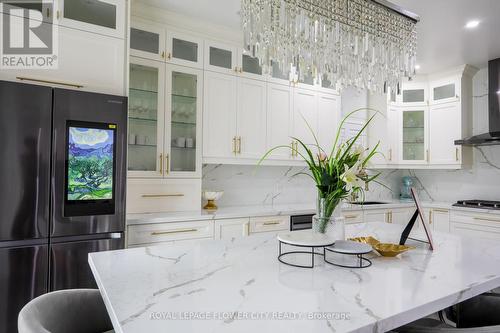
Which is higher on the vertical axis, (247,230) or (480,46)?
(480,46)

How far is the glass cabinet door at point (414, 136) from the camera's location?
13.9ft

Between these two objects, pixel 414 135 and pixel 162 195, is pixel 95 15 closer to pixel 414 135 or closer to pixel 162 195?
pixel 162 195

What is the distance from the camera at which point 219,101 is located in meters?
3.05

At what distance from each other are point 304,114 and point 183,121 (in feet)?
4.71

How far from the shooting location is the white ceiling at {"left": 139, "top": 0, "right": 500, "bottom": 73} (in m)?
2.55

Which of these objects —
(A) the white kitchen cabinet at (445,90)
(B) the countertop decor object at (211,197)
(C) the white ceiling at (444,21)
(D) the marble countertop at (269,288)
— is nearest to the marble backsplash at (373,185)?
(B) the countertop decor object at (211,197)

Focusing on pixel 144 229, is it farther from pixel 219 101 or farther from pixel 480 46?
pixel 480 46

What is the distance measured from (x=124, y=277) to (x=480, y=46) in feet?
13.4

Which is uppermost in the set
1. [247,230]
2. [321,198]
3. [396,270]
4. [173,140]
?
[173,140]

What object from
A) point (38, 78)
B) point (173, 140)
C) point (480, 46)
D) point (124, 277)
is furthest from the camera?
point (480, 46)

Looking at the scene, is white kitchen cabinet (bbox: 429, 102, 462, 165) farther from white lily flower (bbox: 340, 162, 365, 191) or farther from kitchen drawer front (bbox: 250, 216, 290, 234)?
white lily flower (bbox: 340, 162, 365, 191)

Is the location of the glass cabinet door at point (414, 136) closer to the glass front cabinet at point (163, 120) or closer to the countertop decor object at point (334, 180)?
the glass front cabinet at point (163, 120)

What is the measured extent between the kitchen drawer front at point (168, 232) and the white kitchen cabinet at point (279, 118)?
1138 millimetres

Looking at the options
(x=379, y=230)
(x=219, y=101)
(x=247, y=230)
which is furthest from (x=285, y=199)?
(x=379, y=230)
